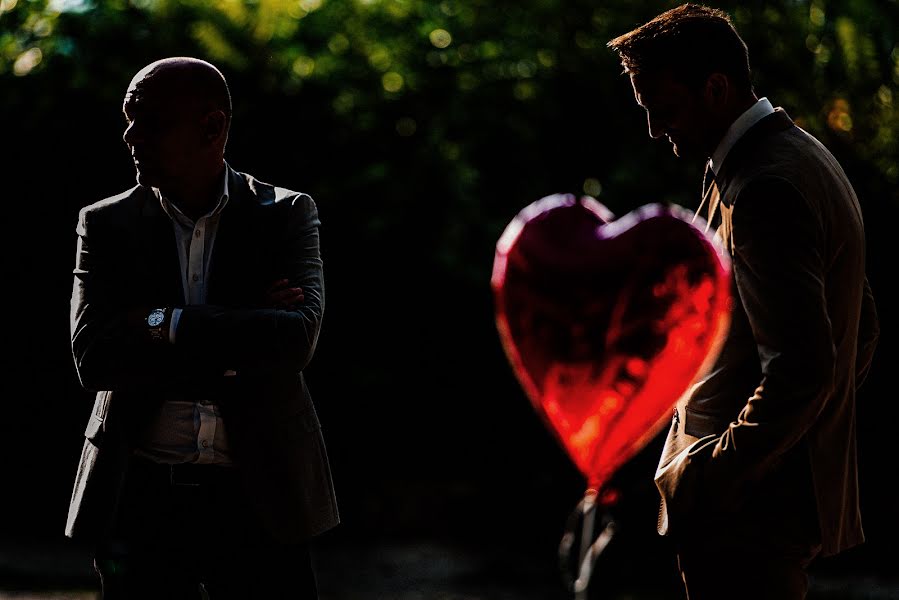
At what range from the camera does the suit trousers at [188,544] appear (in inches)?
109

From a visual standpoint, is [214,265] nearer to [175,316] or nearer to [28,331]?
[175,316]

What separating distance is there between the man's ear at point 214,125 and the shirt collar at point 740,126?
114 cm

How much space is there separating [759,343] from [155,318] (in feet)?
4.44

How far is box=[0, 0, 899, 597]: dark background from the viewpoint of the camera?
634 cm

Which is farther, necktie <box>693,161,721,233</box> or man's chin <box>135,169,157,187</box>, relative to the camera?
man's chin <box>135,169,157,187</box>

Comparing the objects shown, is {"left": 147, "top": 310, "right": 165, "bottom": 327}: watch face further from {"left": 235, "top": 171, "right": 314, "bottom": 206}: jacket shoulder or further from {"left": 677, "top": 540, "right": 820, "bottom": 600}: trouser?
{"left": 677, "top": 540, "right": 820, "bottom": 600}: trouser

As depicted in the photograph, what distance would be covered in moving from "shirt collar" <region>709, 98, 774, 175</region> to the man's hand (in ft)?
3.39

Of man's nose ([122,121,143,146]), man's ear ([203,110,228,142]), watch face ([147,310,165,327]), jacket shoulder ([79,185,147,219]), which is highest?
man's nose ([122,121,143,146])

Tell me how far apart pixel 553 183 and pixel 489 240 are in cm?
51

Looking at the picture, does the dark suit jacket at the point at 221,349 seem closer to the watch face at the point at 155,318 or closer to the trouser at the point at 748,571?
the watch face at the point at 155,318

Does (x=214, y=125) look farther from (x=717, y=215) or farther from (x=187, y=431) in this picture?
(x=717, y=215)

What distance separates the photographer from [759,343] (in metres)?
2.35

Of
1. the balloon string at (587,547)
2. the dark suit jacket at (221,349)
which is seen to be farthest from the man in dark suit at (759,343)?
the dark suit jacket at (221,349)

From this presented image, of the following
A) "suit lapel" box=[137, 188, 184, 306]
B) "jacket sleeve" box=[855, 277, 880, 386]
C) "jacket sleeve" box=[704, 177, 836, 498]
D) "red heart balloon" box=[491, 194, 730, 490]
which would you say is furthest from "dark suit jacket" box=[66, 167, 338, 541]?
"jacket sleeve" box=[855, 277, 880, 386]
